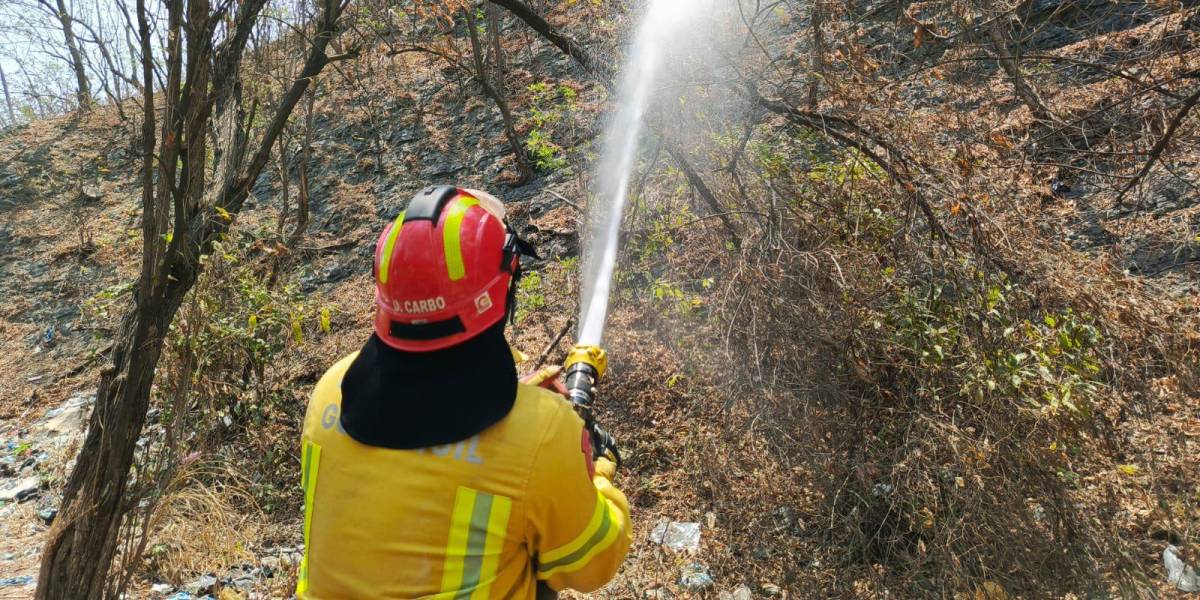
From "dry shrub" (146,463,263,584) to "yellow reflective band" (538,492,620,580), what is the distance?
3.33 m

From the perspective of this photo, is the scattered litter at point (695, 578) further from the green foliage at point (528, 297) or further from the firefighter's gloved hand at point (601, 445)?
the green foliage at point (528, 297)

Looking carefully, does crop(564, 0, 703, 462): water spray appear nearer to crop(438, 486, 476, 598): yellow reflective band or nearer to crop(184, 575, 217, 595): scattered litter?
crop(438, 486, 476, 598): yellow reflective band

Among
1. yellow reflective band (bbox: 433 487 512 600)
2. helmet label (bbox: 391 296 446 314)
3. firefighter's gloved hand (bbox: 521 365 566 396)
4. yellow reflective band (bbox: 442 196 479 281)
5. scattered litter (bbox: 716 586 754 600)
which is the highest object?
yellow reflective band (bbox: 442 196 479 281)

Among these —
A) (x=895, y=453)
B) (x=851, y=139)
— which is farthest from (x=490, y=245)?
(x=851, y=139)

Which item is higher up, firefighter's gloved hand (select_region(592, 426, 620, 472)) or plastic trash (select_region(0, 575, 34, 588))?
firefighter's gloved hand (select_region(592, 426, 620, 472))

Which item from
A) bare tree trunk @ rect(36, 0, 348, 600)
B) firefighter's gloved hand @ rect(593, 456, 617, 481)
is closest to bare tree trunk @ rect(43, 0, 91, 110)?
bare tree trunk @ rect(36, 0, 348, 600)

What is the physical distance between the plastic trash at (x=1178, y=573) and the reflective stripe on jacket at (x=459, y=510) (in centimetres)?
329

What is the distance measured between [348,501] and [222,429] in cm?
595

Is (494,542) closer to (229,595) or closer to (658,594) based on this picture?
(658,594)

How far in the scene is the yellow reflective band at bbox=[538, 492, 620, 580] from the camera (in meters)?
1.58

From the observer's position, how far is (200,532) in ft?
15.9

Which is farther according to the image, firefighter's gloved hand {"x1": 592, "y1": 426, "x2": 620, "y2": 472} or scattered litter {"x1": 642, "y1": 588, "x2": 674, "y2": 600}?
scattered litter {"x1": 642, "y1": 588, "x2": 674, "y2": 600}

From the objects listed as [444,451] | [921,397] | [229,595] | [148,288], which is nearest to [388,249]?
[444,451]

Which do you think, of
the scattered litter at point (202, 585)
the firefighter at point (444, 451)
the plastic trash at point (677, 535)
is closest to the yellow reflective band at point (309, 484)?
the firefighter at point (444, 451)
